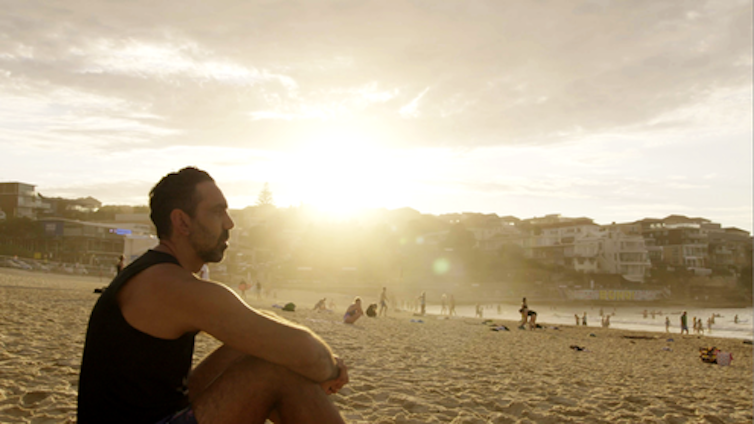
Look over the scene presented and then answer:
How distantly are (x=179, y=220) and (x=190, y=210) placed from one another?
58 mm

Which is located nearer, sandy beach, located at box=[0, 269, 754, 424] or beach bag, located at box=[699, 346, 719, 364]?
sandy beach, located at box=[0, 269, 754, 424]

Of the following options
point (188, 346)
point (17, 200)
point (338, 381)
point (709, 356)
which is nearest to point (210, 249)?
point (188, 346)

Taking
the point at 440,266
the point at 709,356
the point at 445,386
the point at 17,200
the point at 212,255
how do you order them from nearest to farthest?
the point at 212,255 → the point at 445,386 → the point at 709,356 → the point at 17,200 → the point at 440,266

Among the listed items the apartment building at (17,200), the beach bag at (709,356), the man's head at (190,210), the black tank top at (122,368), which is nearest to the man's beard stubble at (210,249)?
the man's head at (190,210)

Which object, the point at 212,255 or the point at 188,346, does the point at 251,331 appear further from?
the point at 212,255

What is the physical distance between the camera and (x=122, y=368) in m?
1.78

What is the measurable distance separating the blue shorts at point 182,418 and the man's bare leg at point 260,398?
0.12ft

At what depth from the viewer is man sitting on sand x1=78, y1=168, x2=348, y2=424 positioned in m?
1.77

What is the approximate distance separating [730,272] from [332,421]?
336ft

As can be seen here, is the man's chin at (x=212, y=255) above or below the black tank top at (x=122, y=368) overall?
above

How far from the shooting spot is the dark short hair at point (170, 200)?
81.1 inches

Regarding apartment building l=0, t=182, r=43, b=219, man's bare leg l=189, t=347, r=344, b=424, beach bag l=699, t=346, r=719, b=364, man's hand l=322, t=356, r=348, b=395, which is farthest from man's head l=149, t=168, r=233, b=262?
apartment building l=0, t=182, r=43, b=219

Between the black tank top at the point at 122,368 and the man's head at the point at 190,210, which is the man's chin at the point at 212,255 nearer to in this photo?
the man's head at the point at 190,210

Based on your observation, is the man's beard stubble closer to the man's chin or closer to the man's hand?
the man's chin
